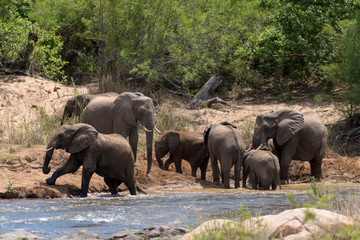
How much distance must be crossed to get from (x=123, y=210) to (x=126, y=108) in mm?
5716

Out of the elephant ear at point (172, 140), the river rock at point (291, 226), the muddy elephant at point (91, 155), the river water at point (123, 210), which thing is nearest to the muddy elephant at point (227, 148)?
the elephant ear at point (172, 140)

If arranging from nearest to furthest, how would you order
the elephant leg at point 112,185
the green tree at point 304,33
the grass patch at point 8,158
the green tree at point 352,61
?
1. the elephant leg at point 112,185
2. the grass patch at point 8,158
3. the green tree at point 352,61
4. the green tree at point 304,33

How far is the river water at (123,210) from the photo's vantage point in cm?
1003

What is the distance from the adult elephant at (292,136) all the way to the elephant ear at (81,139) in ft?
17.3

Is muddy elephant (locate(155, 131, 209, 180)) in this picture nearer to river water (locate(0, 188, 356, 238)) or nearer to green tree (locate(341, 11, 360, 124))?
river water (locate(0, 188, 356, 238))

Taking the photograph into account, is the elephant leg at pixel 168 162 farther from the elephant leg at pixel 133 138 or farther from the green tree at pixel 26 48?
the green tree at pixel 26 48

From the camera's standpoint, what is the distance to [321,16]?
2322 cm

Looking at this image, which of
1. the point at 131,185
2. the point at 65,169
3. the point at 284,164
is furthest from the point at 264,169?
the point at 65,169

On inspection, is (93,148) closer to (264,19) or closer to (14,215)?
(14,215)

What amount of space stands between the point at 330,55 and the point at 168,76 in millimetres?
5726

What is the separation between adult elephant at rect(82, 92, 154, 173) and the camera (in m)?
17.0

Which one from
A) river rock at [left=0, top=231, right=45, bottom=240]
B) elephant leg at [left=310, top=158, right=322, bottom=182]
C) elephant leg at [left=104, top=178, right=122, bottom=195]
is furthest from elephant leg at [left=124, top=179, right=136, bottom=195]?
elephant leg at [left=310, top=158, right=322, bottom=182]

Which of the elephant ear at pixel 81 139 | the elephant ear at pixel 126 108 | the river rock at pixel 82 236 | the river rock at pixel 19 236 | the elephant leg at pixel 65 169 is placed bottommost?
the river rock at pixel 82 236

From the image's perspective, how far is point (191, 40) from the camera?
24000 mm
